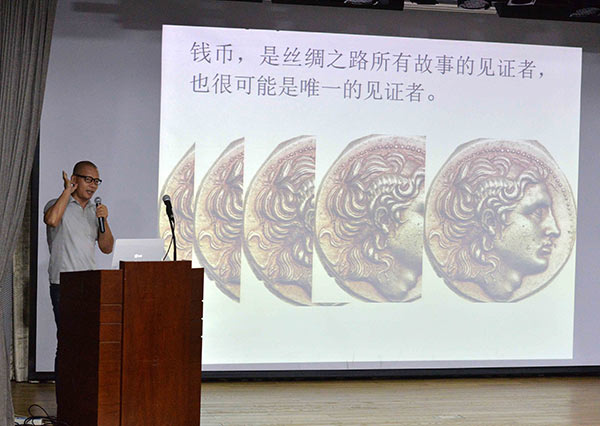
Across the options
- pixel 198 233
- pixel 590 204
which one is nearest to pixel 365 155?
pixel 198 233

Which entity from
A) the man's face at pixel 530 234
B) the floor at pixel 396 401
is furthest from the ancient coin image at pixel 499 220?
the floor at pixel 396 401

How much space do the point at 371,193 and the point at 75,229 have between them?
89.6 inches

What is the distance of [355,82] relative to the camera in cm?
601

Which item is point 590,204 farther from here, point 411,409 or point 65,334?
point 65,334

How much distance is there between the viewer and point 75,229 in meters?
4.82

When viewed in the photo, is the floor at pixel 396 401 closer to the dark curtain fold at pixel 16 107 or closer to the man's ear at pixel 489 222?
the man's ear at pixel 489 222

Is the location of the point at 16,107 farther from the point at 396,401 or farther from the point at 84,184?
the point at 396,401

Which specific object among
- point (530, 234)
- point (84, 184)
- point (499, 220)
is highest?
point (84, 184)

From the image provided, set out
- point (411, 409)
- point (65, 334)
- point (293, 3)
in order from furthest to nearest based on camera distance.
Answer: point (293, 3), point (411, 409), point (65, 334)

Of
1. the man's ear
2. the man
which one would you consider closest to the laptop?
the man

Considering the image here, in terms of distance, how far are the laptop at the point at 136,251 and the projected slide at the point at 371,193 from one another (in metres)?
1.84

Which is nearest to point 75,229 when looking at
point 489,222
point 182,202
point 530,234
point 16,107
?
point 182,202

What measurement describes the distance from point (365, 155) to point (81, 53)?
2.25m

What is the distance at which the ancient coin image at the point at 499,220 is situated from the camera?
6.09 metres
